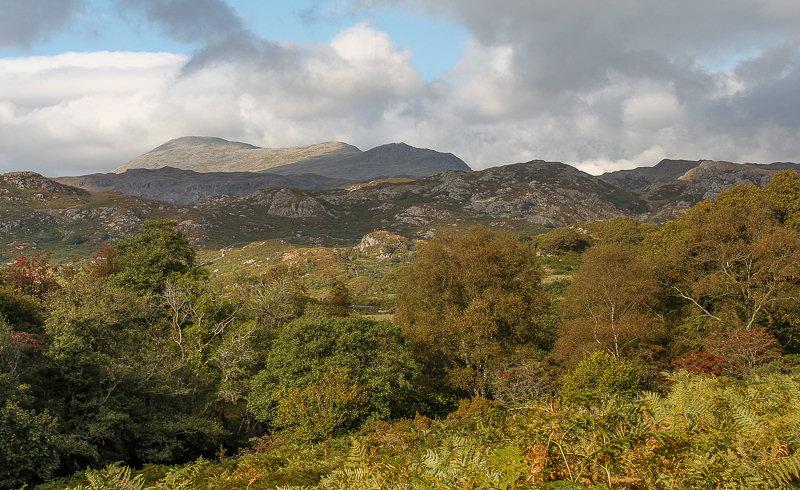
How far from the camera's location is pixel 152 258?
37.1 metres

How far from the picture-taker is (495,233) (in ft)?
119

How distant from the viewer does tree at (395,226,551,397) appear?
29.0 meters

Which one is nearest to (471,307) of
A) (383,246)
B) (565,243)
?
(565,243)

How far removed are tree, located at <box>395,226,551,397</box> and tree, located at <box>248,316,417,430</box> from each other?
393cm

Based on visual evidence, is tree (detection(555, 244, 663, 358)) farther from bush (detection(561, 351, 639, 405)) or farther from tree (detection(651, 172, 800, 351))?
bush (detection(561, 351, 639, 405))

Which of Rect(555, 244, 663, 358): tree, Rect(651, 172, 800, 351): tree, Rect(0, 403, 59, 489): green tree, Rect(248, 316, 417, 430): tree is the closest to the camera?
Rect(0, 403, 59, 489): green tree

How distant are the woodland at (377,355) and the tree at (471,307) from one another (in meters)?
0.15

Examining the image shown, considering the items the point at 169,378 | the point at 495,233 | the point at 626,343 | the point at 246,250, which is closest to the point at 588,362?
the point at 626,343

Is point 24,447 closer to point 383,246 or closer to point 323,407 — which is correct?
point 323,407

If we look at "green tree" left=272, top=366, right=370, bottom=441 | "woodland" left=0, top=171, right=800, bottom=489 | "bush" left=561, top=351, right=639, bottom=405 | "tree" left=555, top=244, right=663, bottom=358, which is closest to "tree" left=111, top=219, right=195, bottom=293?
"woodland" left=0, top=171, right=800, bottom=489

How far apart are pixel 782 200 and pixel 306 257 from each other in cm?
12013

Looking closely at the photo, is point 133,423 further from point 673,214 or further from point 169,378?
point 673,214

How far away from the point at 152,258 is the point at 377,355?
79.2 feet

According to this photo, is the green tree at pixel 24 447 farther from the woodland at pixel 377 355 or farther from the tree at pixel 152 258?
the tree at pixel 152 258
